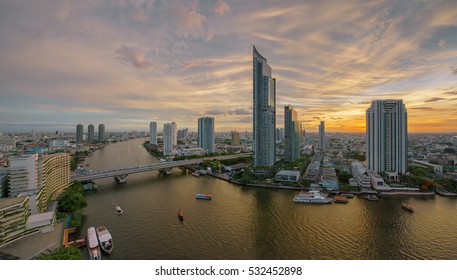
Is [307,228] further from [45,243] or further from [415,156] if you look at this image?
[415,156]

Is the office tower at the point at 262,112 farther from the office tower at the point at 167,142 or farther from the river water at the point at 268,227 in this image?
the office tower at the point at 167,142

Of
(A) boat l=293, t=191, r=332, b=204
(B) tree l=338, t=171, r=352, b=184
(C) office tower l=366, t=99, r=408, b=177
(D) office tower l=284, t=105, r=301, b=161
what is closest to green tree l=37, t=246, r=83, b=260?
(A) boat l=293, t=191, r=332, b=204

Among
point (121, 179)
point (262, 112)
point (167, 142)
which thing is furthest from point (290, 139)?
point (121, 179)

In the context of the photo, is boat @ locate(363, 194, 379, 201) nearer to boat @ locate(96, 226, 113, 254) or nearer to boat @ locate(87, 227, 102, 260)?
boat @ locate(96, 226, 113, 254)

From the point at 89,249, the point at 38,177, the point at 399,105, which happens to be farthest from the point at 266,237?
the point at 399,105

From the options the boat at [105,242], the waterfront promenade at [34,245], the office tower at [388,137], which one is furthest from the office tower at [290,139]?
the waterfront promenade at [34,245]
